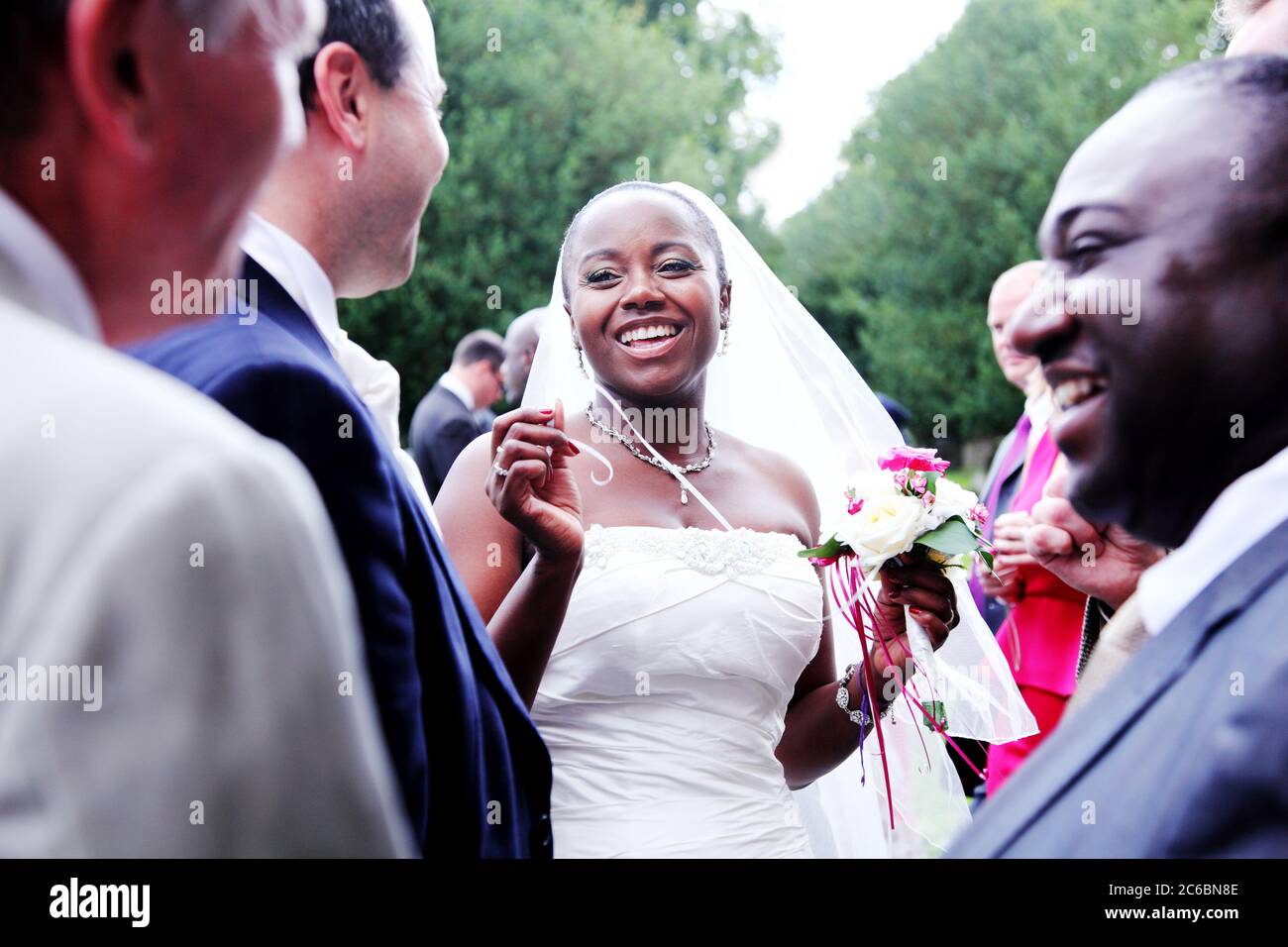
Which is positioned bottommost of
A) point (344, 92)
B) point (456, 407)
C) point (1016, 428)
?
point (344, 92)

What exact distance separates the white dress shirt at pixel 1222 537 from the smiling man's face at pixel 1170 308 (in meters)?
0.06

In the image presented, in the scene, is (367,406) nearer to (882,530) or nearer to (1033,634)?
(882,530)

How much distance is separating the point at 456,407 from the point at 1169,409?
7.10 meters

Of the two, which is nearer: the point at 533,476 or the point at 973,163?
the point at 533,476

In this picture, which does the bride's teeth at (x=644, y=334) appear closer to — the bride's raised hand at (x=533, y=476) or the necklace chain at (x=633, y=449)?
the necklace chain at (x=633, y=449)

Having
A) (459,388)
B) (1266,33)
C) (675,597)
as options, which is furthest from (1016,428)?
(459,388)

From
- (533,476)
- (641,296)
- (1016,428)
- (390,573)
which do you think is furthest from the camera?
(1016,428)

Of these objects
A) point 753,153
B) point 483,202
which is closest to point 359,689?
point 483,202

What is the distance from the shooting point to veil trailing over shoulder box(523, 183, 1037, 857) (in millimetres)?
3576

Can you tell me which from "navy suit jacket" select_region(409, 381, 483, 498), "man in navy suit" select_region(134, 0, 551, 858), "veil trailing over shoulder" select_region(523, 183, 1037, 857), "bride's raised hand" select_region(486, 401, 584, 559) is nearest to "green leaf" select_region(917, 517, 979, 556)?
"veil trailing over shoulder" select_region(523, 183, 1037, 857)

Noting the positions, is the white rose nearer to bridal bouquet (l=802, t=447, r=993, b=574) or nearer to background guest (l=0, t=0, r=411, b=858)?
bridal bouquet (l=802, t=447, r=993, b=574)

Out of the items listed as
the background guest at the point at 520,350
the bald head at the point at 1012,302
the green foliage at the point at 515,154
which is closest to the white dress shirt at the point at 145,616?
the bald head at the point at 1012,302

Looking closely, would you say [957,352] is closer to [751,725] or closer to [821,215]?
[821,215]

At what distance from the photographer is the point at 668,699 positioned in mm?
2969
